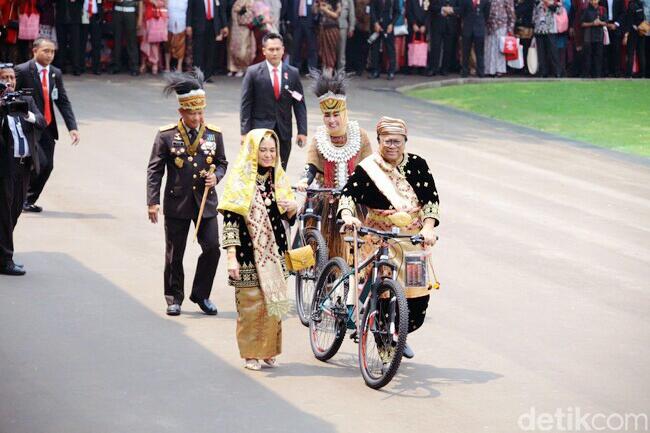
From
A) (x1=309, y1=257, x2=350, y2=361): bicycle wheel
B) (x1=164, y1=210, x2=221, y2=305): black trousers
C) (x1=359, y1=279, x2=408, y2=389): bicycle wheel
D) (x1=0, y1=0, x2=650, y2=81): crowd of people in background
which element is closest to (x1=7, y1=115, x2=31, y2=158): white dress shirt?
(x1=164, y1=210, x2=221, y2=305): black trousers

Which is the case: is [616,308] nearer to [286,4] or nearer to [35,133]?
[35,133]

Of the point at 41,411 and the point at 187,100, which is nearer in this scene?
the point at 41,411

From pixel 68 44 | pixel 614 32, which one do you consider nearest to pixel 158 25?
pixel 68 44

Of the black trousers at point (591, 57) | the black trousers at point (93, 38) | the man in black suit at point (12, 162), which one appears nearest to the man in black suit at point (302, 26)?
the black trousers at point (93, 38)

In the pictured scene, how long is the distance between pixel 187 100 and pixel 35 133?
2640 mm

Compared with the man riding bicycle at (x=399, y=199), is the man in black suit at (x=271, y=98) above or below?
above

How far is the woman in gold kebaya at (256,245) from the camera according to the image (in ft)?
33.8

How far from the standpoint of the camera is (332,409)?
934cm

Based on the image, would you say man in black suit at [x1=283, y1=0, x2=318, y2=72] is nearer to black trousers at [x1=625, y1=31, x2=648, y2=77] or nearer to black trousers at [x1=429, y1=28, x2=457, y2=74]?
black trousers at [x1=429, y1=28, x2=457, y2=74]

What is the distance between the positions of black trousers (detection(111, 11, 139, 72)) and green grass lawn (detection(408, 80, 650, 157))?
18.3ft

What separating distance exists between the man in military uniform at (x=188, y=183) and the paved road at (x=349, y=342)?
0.33 meters

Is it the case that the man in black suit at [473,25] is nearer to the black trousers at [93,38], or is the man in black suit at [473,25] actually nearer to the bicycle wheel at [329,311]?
the black trousers at [93,38]

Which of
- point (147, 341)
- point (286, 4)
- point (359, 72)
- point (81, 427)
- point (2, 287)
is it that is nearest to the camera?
point (81, 427)

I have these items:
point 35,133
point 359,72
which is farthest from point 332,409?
point 359,72
